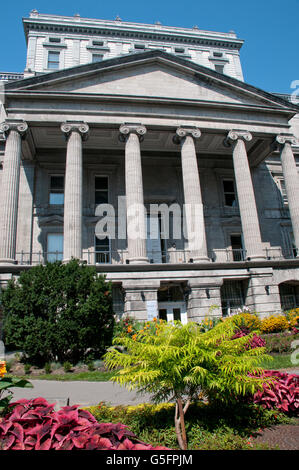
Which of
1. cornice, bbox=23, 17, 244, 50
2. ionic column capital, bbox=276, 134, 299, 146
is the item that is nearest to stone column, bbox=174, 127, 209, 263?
ionic column capital, bbox=276, 134, 299, 146

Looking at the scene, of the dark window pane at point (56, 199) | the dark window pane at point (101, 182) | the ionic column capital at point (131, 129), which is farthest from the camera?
the dark window pane at point (101, 182)

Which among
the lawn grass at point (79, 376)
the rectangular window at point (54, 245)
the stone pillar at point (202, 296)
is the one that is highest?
the rectangular window at point (54, 245)

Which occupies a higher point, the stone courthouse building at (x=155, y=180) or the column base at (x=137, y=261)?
the stone courthouse building at (x=155, y=180)

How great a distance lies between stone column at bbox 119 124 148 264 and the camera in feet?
67.7

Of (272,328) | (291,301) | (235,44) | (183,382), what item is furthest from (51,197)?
(235,44)

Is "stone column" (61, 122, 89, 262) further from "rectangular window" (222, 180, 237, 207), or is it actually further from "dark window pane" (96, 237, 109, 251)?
"rectangular window" (222, 180, 237, 207)

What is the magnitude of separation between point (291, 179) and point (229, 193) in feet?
21.2

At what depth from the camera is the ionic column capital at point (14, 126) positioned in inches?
851

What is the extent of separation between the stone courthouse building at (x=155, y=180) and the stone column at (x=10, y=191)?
0.07 metres

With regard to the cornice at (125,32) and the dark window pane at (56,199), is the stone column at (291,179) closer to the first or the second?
the dark window pane at (56,199)

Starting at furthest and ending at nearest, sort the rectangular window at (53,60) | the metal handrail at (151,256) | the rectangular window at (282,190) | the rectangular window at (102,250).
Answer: the rectangular window at (53,60) → the rectangular window at (282,190) → the rectangular window at (102,250) → the metal handrail at (151,256)

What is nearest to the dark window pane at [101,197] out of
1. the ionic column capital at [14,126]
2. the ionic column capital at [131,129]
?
the ionic column capital at [131,129]

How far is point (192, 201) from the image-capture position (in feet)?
73.6

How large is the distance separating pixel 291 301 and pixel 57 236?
19742mm
